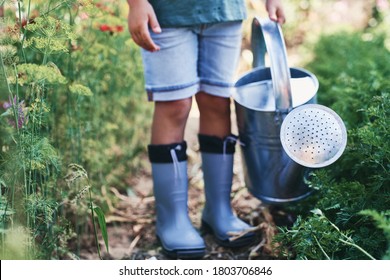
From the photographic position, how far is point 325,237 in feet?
4.85

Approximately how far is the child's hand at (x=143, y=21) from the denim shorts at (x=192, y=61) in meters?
0.10

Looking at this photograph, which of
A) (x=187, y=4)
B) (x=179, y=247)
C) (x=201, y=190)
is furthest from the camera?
(x=201, y=190)

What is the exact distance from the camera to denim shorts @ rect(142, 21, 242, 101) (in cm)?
185

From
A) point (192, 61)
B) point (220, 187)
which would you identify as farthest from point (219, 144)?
point (192, 61)

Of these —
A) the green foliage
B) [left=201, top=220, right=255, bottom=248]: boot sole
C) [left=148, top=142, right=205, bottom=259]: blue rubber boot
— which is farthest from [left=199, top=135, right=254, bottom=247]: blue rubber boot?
the green foliage

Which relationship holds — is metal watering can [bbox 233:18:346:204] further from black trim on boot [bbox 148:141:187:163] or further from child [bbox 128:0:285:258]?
black trim on boot [bbox 148:141:187:163]

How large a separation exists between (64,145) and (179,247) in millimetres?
522

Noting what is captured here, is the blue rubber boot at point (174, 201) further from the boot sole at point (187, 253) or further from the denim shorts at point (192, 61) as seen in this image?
the denim shorts at point (192, 61)

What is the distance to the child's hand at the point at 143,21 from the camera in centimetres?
170

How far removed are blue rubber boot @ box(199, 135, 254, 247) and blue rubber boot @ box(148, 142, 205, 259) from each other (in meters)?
0.10

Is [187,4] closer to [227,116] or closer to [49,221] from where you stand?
[227,116]
